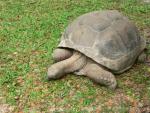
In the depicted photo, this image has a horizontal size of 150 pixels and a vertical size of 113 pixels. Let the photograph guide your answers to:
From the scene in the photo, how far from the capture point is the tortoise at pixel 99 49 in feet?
14.7

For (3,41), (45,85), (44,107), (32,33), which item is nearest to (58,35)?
(32,33)

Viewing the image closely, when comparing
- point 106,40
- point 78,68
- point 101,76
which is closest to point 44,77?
point 78,68

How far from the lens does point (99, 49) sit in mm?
4477

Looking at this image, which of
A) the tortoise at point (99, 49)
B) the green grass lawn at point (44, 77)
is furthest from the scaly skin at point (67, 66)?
the green grass lawn at point (44, 77)

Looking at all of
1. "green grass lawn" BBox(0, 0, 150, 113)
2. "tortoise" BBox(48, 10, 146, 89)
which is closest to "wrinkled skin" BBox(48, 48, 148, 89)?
"tortoise" BBox(48, 10, 146, 89)

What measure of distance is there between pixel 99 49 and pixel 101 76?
1.19 ft

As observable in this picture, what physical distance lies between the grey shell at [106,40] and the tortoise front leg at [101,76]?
0.31 feet

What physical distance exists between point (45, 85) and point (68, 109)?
570 mm

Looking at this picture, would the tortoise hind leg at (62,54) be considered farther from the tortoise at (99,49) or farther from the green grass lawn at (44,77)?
the green grass lawn at (44,77)

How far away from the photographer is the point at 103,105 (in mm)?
4219

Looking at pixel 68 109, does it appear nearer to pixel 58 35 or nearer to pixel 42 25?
pixel 58 35

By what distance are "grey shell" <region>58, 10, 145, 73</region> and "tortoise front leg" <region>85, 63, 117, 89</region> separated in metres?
0.09

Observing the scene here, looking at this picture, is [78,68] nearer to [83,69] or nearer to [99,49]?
[83,69]

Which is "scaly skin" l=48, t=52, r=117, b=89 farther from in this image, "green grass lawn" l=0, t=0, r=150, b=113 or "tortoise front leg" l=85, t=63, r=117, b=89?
"green grass lawn" l=0, t=0, r=150, b=113
